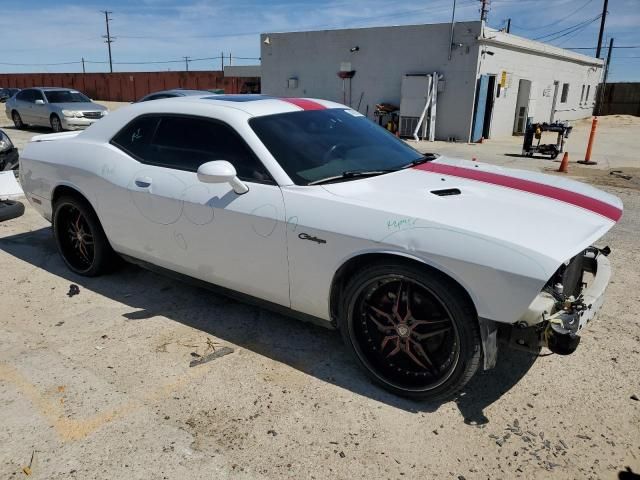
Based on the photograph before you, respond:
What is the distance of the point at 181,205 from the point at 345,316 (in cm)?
139

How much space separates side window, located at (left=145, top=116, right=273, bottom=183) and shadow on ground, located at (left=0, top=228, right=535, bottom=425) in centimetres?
112

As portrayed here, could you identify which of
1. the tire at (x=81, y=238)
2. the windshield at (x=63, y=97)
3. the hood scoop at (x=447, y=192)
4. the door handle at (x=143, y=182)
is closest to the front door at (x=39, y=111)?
the windshield at (x=63, y=97)

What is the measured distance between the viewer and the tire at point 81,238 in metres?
4.28

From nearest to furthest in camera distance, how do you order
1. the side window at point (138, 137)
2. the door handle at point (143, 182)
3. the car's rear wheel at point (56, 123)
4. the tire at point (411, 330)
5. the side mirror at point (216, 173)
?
1. the tire at point (411, 330)
2. the side mirror at point (216, 173)
3. the door handle at point (143, 182)
4. the side window at point (138, 137)
5. the car's rear wheel at point (56, 123)

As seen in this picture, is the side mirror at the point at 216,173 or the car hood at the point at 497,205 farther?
the side mirror at the point at 216,173

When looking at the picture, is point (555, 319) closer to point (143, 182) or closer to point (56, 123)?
point (143, 182)

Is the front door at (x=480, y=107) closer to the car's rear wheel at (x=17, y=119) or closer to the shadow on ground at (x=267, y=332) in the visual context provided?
the shadow on ground at (x=267, y=332)

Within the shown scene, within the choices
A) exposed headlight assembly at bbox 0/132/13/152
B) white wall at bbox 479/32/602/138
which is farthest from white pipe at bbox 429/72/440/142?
exposed headlight assembly at bbox 0/132/13/152

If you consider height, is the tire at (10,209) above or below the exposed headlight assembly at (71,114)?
below

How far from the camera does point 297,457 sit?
2438 mm

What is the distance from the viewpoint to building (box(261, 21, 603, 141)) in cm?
1755

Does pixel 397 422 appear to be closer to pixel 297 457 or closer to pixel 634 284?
pixel 297 457

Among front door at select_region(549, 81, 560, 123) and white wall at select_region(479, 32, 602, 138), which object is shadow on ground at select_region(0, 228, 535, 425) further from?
front door at select_region(549, 81, 560, 123)

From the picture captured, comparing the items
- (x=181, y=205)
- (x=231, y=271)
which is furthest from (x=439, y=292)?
(x=181, y=205)
